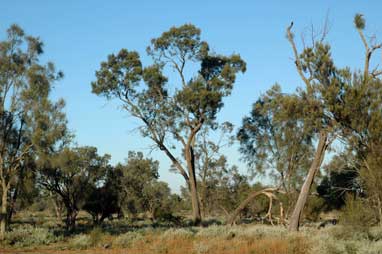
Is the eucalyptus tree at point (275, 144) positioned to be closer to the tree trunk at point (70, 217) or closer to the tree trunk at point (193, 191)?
the tree trunk at point (193, 191)

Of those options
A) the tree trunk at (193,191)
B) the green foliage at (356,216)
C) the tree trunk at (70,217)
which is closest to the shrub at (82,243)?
the tree trunk at (193,191)

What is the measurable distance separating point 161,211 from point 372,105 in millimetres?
38634

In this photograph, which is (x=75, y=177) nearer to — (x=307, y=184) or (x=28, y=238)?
(x=28, y=238)

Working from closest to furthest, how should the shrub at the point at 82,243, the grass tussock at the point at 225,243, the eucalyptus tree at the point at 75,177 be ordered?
the grass tussock at the point at 225,243 → the shrub at the point at 82,243 → the eucalyptus tree at the point at 75,177

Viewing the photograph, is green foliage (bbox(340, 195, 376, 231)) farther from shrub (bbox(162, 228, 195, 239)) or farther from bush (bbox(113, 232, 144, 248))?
bush (bbox(113, 232, 144, 248))

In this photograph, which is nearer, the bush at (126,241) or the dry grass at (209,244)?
the dry grass at (209,244)

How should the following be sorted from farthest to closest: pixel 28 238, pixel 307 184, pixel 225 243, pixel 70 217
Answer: pixel 70 217 → pixel 307 184 → pixel 28 238 → pixel 225 243

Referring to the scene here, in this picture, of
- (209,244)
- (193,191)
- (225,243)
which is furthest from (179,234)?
(193,191)

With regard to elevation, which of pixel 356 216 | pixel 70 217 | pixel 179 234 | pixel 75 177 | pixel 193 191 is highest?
pixel 75 177

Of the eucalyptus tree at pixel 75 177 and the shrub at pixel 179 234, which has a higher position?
the eucalyptus tree at pixel 75 177

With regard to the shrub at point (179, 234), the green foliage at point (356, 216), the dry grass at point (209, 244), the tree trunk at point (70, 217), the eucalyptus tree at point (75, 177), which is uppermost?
the eucalyptus tree at point (75, 177)

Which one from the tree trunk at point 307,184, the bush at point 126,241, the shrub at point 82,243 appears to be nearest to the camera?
the shrub at point 82,243

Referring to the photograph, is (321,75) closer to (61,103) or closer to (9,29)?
(61,103)

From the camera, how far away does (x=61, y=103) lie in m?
23.6
